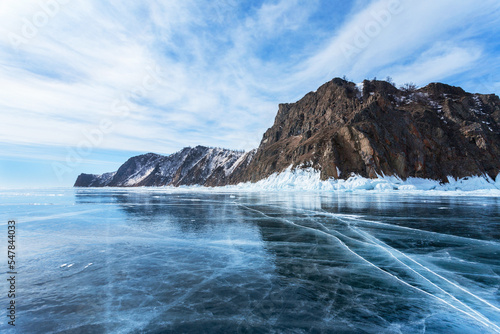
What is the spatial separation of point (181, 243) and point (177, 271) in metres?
3.59

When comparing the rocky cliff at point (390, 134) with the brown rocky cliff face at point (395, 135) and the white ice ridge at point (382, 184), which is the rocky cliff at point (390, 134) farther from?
the white ice ridge at point (382, 184)

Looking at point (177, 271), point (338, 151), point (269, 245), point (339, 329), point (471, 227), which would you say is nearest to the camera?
point (339, 329)

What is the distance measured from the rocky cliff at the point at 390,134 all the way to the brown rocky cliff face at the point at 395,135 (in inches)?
8.3

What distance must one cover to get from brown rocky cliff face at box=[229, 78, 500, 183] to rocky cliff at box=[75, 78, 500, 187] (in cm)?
21

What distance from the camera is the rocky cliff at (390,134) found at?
71.2 metres

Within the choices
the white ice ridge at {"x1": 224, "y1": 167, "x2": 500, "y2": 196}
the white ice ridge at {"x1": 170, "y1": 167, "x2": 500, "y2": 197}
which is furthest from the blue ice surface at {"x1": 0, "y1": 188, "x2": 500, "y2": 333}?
the white ice ridge at {"x1": 224, "y1": 167, "x2": 500, "y2": 196}

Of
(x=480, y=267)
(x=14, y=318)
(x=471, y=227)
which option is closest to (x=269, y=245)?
(x=480, y=267)

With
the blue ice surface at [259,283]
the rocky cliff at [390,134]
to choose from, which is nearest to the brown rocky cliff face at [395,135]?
the rocky cliff at [390,134]

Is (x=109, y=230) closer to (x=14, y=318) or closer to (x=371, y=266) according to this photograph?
(x=14, y=318)

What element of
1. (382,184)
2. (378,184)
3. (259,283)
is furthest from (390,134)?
(259,283)

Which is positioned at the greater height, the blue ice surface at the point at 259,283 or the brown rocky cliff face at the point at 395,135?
the brown rocky cliff face at the point at 395,135

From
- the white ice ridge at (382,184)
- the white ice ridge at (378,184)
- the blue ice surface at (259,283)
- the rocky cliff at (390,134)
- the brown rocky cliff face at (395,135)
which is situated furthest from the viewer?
the rocky cliff at (390,134)

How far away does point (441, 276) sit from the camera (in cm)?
706

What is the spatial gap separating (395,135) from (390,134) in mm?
1597
